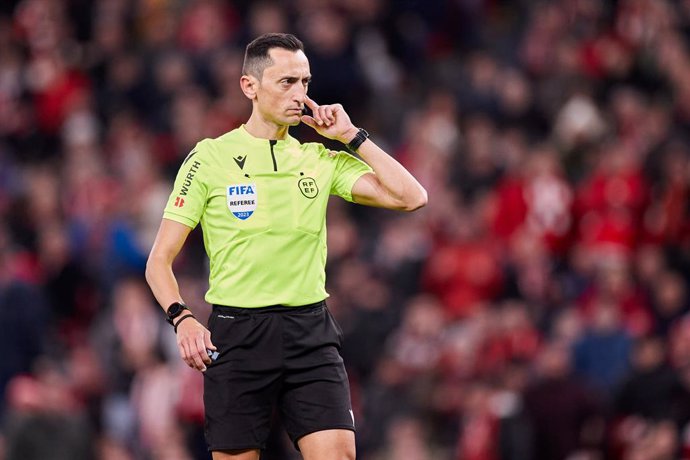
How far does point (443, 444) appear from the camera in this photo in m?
13.5

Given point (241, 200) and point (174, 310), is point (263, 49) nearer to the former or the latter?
point (241, 200)

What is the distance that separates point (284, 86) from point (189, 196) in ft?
2.28

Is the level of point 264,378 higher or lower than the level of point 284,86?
lower

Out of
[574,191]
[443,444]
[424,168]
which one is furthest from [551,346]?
[424,168]

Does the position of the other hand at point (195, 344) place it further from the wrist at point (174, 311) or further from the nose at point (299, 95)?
the nose at point (299, 95)

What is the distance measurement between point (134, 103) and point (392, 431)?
6.52 m

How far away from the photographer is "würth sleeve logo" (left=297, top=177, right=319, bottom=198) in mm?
7223

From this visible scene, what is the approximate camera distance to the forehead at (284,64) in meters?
7.22

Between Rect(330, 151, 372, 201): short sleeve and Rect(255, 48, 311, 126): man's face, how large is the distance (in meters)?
0.35

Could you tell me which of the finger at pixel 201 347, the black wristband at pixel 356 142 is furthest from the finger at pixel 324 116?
the finger at pixel 201 347

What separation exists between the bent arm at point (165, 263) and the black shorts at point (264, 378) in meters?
0.30

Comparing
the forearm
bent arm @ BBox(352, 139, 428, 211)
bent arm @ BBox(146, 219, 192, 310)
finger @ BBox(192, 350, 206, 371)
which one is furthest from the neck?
finger @ BBox(192, 350, 206, 371)

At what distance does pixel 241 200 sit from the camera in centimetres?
713

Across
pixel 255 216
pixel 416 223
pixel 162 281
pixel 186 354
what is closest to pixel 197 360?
pixel 186 354
